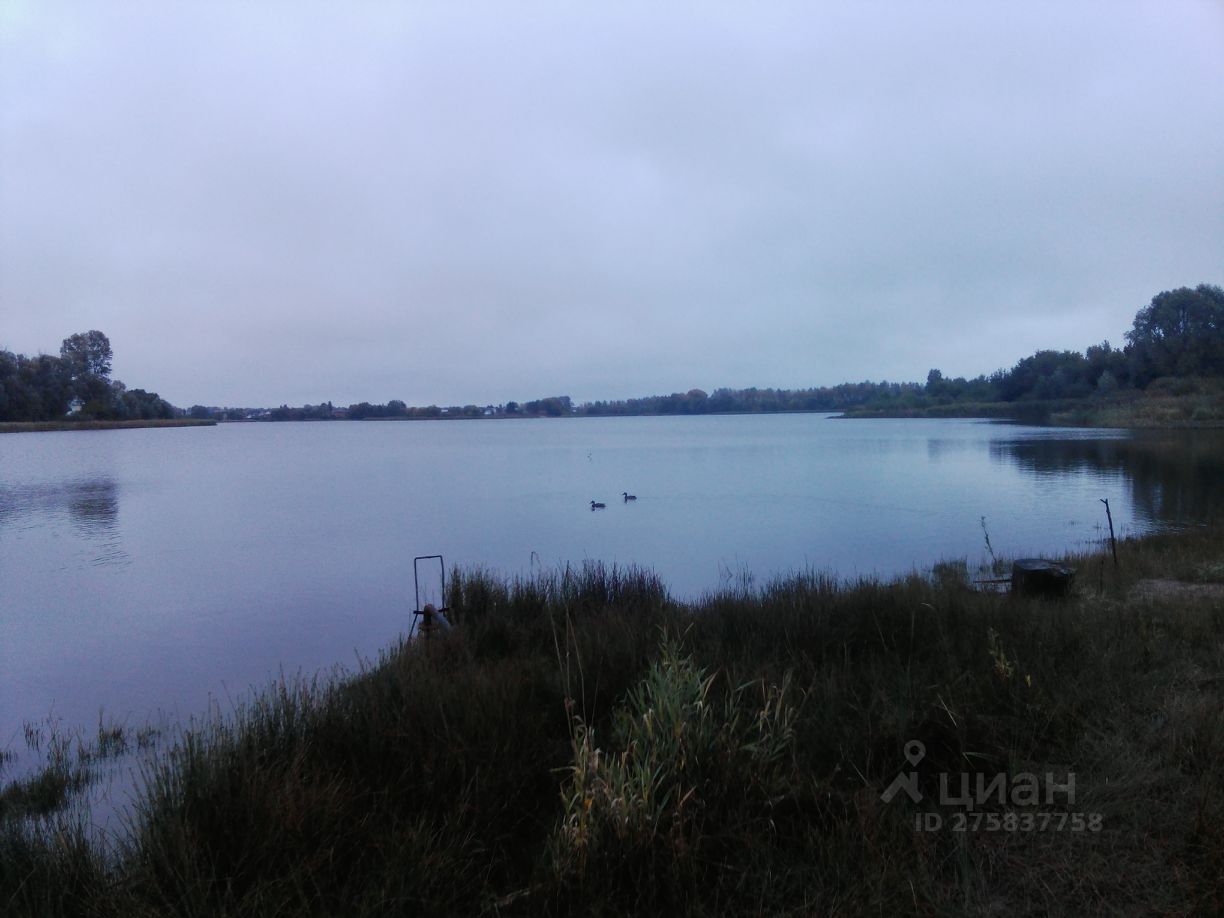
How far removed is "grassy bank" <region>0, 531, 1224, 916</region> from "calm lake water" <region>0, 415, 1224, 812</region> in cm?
564

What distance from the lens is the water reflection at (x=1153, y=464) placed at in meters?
21.5

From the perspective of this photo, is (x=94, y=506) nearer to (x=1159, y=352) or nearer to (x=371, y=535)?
(x=371, y=535)

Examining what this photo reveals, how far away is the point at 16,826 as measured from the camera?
382cm

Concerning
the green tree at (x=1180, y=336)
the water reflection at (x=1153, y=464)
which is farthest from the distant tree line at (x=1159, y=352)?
the water reflection at (x=1153, y=464)

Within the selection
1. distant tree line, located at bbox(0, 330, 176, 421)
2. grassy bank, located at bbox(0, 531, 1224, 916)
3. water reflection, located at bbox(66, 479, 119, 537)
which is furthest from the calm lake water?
distant tree line, located at bbox(0, 330, 176, 421)

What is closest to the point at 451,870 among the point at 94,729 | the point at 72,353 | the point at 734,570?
the point at 94,729

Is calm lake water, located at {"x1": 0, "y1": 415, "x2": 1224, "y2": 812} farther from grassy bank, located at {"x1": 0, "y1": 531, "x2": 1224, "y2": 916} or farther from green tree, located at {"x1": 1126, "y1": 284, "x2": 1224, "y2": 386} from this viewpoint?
green tree, located at {"x1": 1126, "y1": 284, "x2": 1224, "y2": 386}

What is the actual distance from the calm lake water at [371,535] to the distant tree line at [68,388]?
1781 inches

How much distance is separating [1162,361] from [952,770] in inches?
3957

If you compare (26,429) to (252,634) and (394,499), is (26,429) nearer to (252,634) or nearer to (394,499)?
(394,499)

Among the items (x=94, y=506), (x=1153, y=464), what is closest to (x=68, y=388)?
(x=94, y=506)

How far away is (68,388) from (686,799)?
108 meters

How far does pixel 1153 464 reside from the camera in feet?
110

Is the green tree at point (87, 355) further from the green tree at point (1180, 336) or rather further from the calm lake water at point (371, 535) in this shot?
the green tree at point (1180, 336)
